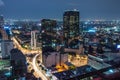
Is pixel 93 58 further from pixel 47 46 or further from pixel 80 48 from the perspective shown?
pixel 47 46

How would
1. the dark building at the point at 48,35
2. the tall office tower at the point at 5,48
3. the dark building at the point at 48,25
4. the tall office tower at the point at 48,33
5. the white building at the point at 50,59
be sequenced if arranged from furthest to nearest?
the dark building at the point at 48,25
the tall office tower at the point at 48,33
the dark building at the point at 48,35
the tall office tower at the point at 5,48
the white building at the point at 50,59

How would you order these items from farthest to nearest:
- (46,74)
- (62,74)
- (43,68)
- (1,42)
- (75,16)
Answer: (75,16) → (1,42) → (43,68) → (46,74) → (62,74)

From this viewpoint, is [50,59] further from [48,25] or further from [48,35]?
[48,25]

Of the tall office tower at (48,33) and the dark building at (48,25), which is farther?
the dark building at (48,25)

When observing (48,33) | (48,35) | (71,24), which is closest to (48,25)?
(48,33)

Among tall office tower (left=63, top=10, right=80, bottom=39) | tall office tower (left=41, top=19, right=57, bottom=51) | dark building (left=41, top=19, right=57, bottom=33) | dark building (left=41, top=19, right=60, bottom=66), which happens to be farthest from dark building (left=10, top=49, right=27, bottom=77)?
tall office tower (left=63, top=10, right=80, bottom=39)

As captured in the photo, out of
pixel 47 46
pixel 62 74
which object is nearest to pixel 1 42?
pixel 47 46

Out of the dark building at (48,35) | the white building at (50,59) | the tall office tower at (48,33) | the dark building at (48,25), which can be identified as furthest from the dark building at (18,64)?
the dark building at (48,25)

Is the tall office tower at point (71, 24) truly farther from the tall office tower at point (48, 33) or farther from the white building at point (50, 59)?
the white building at point (50, 59)
